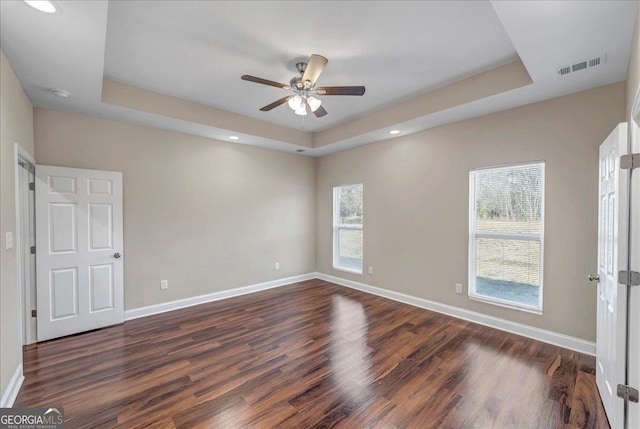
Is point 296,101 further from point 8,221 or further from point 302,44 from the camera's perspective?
point 8,221

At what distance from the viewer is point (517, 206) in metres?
3.30

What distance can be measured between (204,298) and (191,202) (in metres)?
1.56

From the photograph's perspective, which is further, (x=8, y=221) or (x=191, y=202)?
(x=191, y=202)

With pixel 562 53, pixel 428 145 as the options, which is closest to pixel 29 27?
pixel 562 53

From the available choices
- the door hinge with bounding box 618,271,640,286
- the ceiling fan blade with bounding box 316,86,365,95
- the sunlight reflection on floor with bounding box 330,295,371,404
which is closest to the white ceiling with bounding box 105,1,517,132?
the ceiling fan blade with bounding box 316,86,365,95

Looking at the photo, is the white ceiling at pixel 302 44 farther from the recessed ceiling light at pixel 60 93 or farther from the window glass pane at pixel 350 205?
the window glass pane at pixel 350 205

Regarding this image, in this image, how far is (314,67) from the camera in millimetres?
2393

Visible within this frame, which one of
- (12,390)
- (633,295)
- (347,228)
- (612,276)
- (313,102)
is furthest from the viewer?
(347,228)

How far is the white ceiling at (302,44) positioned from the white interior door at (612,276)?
33.4 inches

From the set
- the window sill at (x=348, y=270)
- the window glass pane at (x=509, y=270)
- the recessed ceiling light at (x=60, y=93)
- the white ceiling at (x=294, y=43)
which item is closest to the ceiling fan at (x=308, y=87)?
the white ceiling at (x=294, y=43)

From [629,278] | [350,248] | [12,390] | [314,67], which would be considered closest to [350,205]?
[350,248]

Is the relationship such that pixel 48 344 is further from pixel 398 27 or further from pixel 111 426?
pixel 398 27

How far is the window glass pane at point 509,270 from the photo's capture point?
3.19 metres

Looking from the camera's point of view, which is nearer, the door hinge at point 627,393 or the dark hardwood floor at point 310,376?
the door hinge at point 627,393
